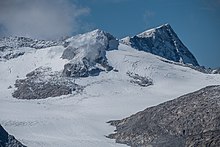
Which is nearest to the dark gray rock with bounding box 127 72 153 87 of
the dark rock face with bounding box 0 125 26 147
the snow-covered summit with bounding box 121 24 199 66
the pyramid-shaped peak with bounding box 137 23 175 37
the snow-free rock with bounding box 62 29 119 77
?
the snow-free rock with bounding box 62 29 119 77

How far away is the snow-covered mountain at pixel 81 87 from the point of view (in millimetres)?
90756

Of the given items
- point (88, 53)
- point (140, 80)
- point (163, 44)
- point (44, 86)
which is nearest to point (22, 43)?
point (88, 53)

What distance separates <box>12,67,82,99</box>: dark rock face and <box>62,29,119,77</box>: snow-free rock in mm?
4038

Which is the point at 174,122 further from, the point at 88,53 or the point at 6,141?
the point at 88,53

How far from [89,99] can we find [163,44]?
7599cm

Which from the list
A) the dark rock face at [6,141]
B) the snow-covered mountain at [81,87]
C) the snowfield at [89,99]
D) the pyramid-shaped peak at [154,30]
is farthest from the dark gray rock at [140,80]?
the dark rock face at [6,141]

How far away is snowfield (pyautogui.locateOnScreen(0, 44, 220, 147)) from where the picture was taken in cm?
8812

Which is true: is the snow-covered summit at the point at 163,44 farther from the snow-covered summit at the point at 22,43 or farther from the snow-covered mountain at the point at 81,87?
the snow-covered summit at the point at 22,43

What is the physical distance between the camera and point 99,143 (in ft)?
273

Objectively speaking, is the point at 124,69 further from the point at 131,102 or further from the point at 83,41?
the point at 131,102

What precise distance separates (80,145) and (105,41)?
76.6 meters

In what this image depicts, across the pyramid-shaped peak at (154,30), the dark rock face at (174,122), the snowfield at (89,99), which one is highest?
the pyramid-shaped peak at (154,30)

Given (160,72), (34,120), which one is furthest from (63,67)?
(34,120)

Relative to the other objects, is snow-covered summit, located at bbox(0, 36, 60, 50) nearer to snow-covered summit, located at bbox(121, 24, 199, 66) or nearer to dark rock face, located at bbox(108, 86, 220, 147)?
snow-covered summit, located at bbox(121, 24, 199, 66)
